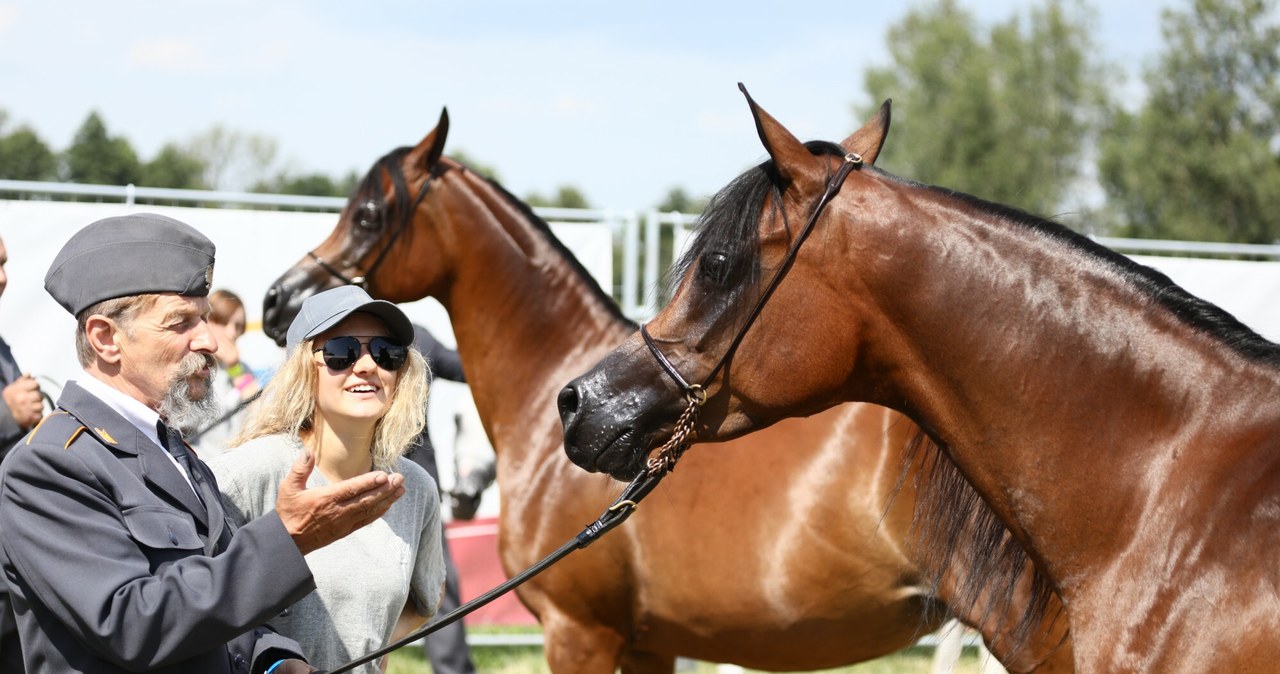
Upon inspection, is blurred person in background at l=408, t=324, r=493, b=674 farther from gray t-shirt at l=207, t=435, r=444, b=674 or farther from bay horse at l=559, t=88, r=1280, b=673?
bay horse at l=559, t=88, r=1280, b=673

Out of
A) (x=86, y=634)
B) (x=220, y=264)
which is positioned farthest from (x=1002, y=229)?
(x=220, y=264)

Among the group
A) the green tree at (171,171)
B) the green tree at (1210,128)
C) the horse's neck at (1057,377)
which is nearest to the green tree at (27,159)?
the green tree at (171,171)

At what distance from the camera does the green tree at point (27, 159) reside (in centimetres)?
1536

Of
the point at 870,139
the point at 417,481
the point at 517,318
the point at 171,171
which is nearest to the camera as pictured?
the point at 870,139

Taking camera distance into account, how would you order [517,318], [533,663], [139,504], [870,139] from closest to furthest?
[139,504]
[870,139]
[517,318]
[533,663]

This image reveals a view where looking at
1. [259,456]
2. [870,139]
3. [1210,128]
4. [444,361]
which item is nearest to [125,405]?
[259,456]

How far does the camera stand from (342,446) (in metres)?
2.75

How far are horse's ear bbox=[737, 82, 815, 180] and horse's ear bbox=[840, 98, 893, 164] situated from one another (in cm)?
23

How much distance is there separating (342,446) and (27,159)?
1618cm

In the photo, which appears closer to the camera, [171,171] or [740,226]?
[740,226]

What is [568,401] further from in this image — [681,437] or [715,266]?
[715,266]

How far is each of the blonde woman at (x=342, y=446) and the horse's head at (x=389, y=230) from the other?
6.23ft

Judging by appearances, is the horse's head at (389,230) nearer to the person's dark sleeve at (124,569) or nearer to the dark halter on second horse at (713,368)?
the dark halter on second horse at (713,368)

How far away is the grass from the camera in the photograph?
7121 millimetres
